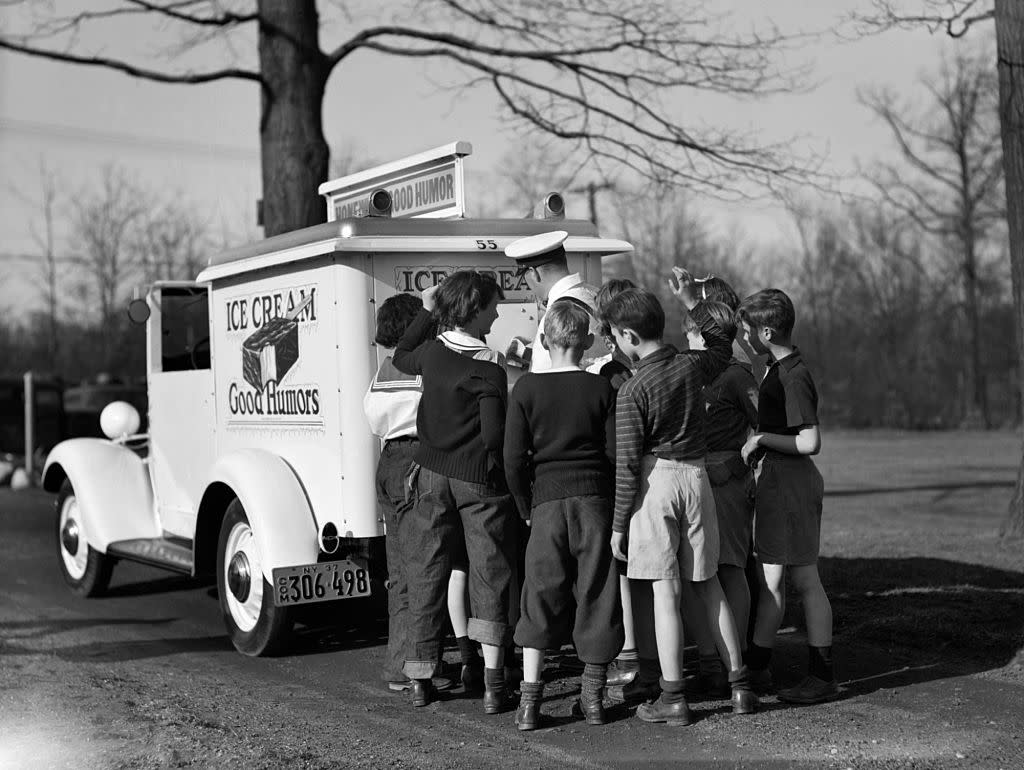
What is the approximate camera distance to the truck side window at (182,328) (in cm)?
888

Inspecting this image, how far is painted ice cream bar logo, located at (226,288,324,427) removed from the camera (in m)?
6.87

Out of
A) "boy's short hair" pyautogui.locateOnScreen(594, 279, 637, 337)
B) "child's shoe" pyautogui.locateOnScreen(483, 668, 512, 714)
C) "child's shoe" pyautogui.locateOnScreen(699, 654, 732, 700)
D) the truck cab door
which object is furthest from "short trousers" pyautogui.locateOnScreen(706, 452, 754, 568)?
the truck cab door

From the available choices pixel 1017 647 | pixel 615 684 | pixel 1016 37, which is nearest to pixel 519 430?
pixel 615 684

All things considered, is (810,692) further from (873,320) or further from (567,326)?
(873,320)

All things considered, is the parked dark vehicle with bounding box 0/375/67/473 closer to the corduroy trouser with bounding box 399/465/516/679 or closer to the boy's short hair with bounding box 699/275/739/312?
the corduroy trouser with bounding box 399/465/516/679

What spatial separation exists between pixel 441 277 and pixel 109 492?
352 centimetres

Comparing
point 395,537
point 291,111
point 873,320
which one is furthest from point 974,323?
point 395,537

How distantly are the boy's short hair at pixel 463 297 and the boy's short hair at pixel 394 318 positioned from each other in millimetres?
407

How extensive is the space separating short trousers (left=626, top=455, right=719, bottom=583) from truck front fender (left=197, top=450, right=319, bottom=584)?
6.80 feet

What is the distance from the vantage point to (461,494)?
5742mm

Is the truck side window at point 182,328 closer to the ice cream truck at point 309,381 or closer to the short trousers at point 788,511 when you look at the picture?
the ice cream truck at point 309,381

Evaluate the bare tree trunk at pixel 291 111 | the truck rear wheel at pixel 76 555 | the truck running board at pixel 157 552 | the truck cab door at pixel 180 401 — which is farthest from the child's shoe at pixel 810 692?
the bare tree trunk at pixel 291 111

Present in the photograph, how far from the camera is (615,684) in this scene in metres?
5.75

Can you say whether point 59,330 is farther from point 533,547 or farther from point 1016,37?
point 533,547
